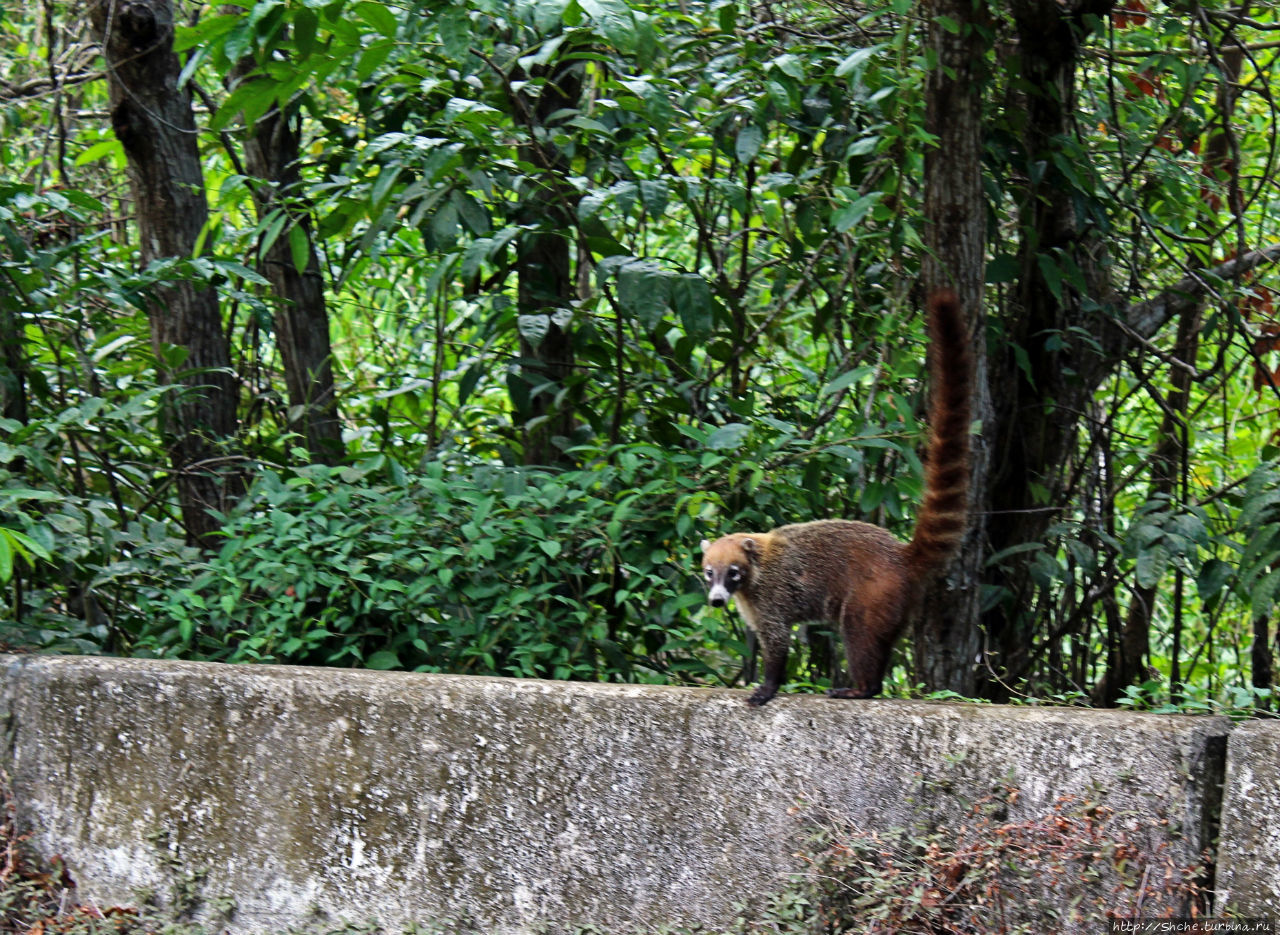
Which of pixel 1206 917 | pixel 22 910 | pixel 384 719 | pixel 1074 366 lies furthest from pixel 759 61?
pixel 22 910

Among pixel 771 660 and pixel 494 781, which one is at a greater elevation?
pixel 771 660

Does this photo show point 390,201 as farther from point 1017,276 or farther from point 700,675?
point 1017,276

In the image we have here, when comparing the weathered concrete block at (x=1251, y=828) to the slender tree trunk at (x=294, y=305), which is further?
the slender tree trunk at (x=294, y=305)

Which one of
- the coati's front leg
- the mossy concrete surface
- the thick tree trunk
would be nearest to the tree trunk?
the coati's front leg

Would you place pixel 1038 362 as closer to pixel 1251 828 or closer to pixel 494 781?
pixel 1251 828

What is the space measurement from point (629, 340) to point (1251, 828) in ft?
9.54

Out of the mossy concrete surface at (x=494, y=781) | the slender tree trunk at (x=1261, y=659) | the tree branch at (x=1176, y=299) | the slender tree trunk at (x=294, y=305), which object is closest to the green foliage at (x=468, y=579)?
the mossy concrete surface at (x=494, y=781)

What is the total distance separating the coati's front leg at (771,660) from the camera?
110 inches

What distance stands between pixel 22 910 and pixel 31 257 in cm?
229

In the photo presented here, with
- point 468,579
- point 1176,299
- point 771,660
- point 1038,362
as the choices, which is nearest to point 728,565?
point 771,660

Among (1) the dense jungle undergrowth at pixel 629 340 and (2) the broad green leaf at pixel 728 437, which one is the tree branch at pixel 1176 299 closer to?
(1) the dense jungle undergrowth at pixel 629 340

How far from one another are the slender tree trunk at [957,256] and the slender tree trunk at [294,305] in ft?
8.08

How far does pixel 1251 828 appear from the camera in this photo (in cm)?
211

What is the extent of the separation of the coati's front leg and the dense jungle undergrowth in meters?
0.16
